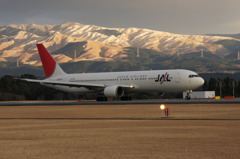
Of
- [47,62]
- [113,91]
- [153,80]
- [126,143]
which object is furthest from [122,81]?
[126,143]

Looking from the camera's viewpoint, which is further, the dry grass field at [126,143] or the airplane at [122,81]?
the airplane at [122,81]

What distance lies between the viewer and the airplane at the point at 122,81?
69.4 meters

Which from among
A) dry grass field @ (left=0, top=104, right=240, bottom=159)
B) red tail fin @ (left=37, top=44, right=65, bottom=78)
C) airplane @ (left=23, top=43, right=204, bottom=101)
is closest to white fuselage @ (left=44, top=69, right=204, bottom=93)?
airplane @ (left=23, top=43, right=204, bottom=101)

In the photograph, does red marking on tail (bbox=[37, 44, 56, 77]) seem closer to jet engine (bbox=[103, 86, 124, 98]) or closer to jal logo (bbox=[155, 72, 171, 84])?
jet engine (bbox=[103, 86, 124, 98])

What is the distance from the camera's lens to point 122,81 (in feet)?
247

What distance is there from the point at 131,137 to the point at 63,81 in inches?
2550

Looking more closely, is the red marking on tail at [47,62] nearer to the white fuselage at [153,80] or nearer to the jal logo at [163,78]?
the white fuselage at [153,80]

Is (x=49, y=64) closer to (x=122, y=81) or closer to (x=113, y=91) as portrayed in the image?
(x=122, y=81)

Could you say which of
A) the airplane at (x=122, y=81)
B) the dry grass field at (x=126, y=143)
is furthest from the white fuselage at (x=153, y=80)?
the dry grass field at (x=126, y=143)

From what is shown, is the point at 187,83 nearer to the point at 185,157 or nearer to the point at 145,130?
the point at 145,130

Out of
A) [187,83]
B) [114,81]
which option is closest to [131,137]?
[187,83]

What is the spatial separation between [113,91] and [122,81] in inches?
175

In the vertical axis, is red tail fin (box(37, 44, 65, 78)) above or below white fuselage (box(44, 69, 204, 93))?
above

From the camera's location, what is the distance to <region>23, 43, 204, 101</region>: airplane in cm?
6944
